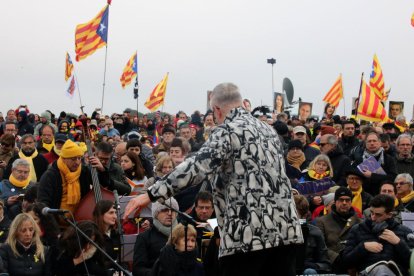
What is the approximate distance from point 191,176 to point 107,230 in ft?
14.7

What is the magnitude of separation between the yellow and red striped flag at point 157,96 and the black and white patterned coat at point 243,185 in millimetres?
20271

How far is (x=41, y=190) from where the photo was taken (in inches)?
401

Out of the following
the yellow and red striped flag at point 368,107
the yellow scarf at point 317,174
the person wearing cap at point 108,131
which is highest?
the yellow and red striped flag at point 368,107

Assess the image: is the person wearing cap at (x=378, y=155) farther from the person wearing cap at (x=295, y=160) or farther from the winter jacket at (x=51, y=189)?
the winter jacket at (x=51, y=189)

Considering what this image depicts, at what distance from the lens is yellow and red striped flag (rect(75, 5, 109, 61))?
69.4 feet

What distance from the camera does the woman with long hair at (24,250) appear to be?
9.58 m

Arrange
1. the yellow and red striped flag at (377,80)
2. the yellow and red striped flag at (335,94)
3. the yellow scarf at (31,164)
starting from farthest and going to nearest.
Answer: the yellow and red striped flag at (335,94), the yellow and red striped flag at (377,80), the yellow scarf at (31,164)

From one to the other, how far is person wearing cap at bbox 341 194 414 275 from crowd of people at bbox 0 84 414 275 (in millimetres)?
12

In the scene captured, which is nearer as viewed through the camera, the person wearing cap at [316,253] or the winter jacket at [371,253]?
the winter jacket at [371,253]

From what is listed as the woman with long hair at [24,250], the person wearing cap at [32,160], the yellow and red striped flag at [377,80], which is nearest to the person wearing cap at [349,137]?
the yellow and red striped flag at [377,80]

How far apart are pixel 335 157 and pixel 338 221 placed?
3.24 m

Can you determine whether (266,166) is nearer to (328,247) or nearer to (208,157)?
(208,157)

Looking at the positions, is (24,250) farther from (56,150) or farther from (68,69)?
(68,69)

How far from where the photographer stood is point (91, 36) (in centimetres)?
2158
